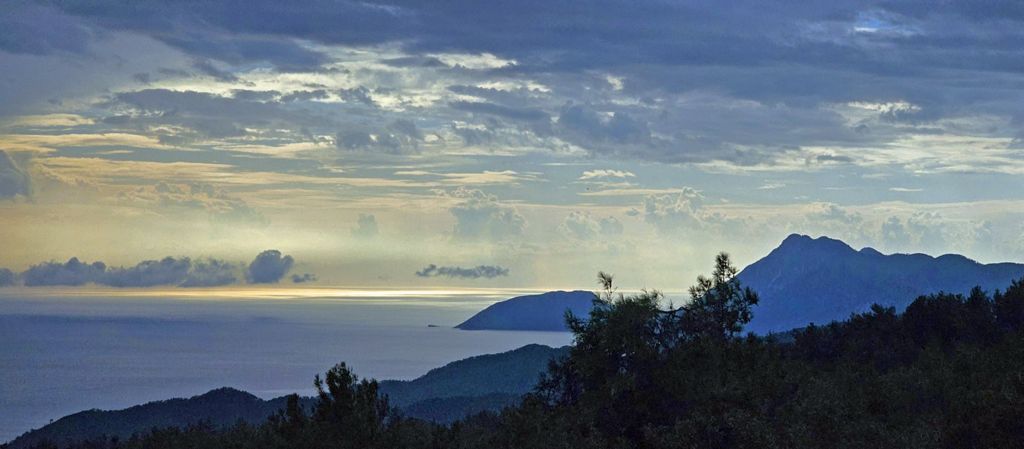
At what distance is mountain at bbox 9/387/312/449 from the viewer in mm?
160000

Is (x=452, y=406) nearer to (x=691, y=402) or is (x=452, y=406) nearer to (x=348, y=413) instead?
(x=348, y=413)

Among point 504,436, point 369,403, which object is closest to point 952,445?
point 504,436

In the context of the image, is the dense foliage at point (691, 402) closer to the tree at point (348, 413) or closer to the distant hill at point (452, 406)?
the tree at point (348, 413)

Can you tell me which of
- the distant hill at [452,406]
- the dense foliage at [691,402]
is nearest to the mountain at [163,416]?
the distant hill at [452,406]

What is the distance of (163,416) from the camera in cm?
17800

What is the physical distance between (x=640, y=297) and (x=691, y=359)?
404cm

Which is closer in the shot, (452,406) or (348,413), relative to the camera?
(348,413)

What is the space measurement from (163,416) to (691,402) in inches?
6128

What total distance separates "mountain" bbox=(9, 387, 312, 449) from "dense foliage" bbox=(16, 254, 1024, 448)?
11799 cm

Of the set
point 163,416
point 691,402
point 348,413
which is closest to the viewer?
point 691,402

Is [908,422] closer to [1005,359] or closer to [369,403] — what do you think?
[1005,359]

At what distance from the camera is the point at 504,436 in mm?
44062

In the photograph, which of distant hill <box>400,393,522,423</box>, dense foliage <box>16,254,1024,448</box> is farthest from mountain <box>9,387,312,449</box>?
dense foliage <box>16,254,1024,448</box>

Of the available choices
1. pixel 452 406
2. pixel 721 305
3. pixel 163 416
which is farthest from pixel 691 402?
pixel 163 416
